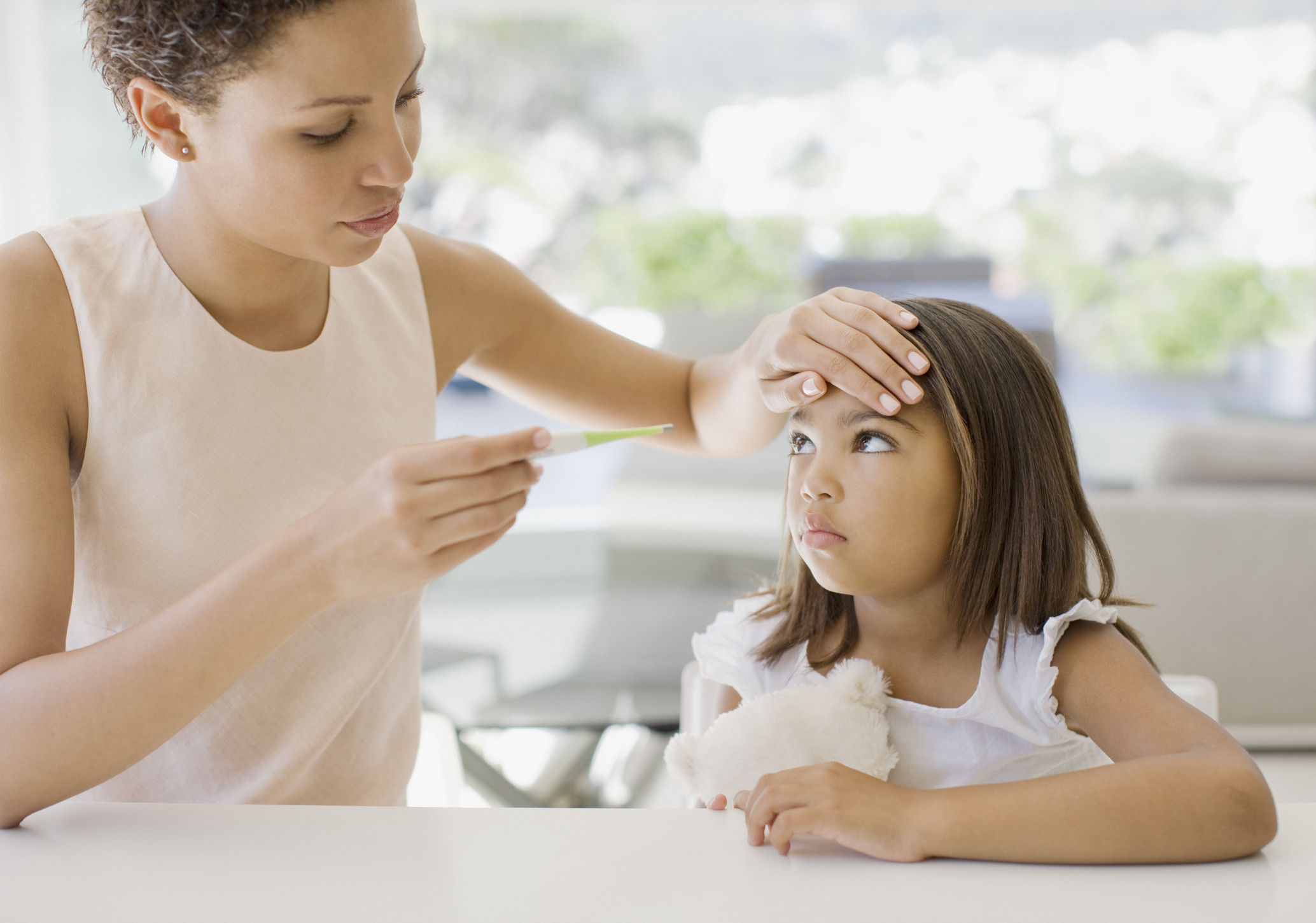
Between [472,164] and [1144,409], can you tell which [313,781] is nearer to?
[472,164]

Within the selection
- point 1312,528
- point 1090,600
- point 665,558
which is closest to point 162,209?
point 1090,600

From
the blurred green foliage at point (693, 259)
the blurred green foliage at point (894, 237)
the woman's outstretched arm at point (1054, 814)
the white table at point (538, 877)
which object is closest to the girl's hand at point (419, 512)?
the white table at point (538, 877)

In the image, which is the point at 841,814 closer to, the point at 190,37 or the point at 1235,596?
the point at 190,37

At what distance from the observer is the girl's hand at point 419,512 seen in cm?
74

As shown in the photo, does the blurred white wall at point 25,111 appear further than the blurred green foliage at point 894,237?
No

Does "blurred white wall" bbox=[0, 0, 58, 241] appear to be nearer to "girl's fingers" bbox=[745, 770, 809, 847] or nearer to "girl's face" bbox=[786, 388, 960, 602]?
"girl's face" bbox=[786, 388, 960, 602]

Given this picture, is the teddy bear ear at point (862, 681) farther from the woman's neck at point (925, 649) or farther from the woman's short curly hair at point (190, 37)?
the woman's short curly hair at point (190, 37)

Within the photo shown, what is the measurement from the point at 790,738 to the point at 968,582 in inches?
9.5

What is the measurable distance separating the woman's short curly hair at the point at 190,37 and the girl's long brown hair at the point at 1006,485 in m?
0.64

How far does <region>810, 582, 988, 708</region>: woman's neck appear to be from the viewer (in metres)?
1.06

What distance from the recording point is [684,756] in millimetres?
1033

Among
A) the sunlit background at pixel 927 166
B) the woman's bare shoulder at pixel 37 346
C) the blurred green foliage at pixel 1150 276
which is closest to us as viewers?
the woman's bare shoulder at pixel 37 346

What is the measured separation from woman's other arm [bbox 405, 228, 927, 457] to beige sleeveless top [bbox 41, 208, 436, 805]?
10cm

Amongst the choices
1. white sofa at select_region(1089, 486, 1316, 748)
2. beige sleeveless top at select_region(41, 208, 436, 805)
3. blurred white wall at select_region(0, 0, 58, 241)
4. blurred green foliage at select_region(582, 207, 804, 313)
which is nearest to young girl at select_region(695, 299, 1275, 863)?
beige sleeveless top at select_region(41, 208, 436, 805)
